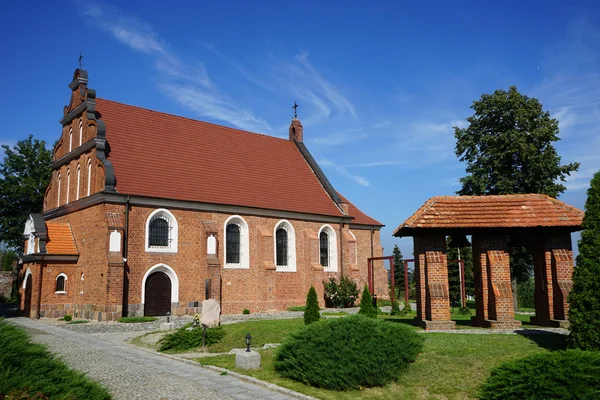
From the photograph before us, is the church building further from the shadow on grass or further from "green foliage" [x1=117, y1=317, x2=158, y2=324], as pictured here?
the shadow on grass

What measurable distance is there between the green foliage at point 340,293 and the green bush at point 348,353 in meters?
20.4

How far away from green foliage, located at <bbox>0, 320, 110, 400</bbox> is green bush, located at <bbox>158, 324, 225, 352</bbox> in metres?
6.53

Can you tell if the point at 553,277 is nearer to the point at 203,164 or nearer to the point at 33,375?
the point at 33,375

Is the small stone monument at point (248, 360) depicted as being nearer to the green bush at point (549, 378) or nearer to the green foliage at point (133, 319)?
the green bush at point (549, 378)

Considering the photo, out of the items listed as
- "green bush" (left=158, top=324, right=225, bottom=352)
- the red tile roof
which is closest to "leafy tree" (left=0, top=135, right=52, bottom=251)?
the red tile roof

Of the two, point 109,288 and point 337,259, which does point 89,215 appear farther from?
point 337,259

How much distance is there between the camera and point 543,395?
7.32 metres

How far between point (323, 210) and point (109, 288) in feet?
50.3

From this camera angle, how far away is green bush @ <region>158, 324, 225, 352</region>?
14630mm

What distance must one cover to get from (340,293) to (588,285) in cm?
2261

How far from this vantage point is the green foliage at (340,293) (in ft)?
103

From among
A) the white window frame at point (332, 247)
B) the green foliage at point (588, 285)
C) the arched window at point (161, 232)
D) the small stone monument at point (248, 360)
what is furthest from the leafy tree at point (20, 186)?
the green foliage at point (588, 285)

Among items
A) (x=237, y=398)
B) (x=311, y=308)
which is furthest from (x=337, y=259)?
(x=237, y=398)

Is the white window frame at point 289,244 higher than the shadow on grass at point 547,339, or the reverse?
the white window frame at point 289,244
